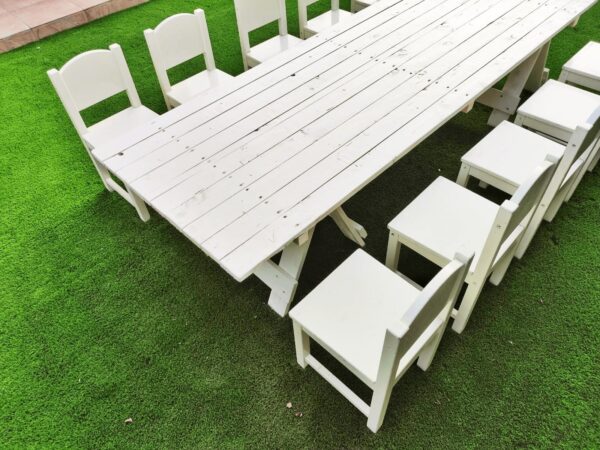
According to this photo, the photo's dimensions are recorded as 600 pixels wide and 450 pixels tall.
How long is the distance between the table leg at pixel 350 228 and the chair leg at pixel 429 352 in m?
0.67

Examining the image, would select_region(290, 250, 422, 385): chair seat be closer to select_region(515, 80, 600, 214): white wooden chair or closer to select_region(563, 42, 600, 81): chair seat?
select_region(515, 80, 600, 214): white wooden chair

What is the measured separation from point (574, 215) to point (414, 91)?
1.14 metres

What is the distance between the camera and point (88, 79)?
86.6 inches

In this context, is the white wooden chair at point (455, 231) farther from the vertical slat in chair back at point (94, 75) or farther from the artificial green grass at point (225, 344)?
the vertical slat in chair back at point (94, 75)

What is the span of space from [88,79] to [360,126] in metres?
1.42

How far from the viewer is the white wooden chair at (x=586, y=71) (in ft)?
8.23

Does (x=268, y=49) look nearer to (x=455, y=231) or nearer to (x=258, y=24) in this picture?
(x=258, y=24)

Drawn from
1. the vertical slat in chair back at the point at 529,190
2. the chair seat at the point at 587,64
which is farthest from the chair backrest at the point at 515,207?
the chair seat at the point at 587,64

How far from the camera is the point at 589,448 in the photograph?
1.58 m

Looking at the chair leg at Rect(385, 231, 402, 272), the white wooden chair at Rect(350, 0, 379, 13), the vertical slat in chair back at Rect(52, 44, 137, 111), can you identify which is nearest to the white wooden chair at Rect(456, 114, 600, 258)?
the chair leg at Rect(385, 231, 402, 272)

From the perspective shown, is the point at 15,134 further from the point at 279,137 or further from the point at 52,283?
the point at 279,137

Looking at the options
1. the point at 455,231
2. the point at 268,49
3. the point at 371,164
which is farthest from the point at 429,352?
the point at 268,49

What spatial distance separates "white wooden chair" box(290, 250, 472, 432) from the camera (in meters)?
1.39

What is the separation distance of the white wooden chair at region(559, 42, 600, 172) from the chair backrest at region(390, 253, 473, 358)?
1837mm
